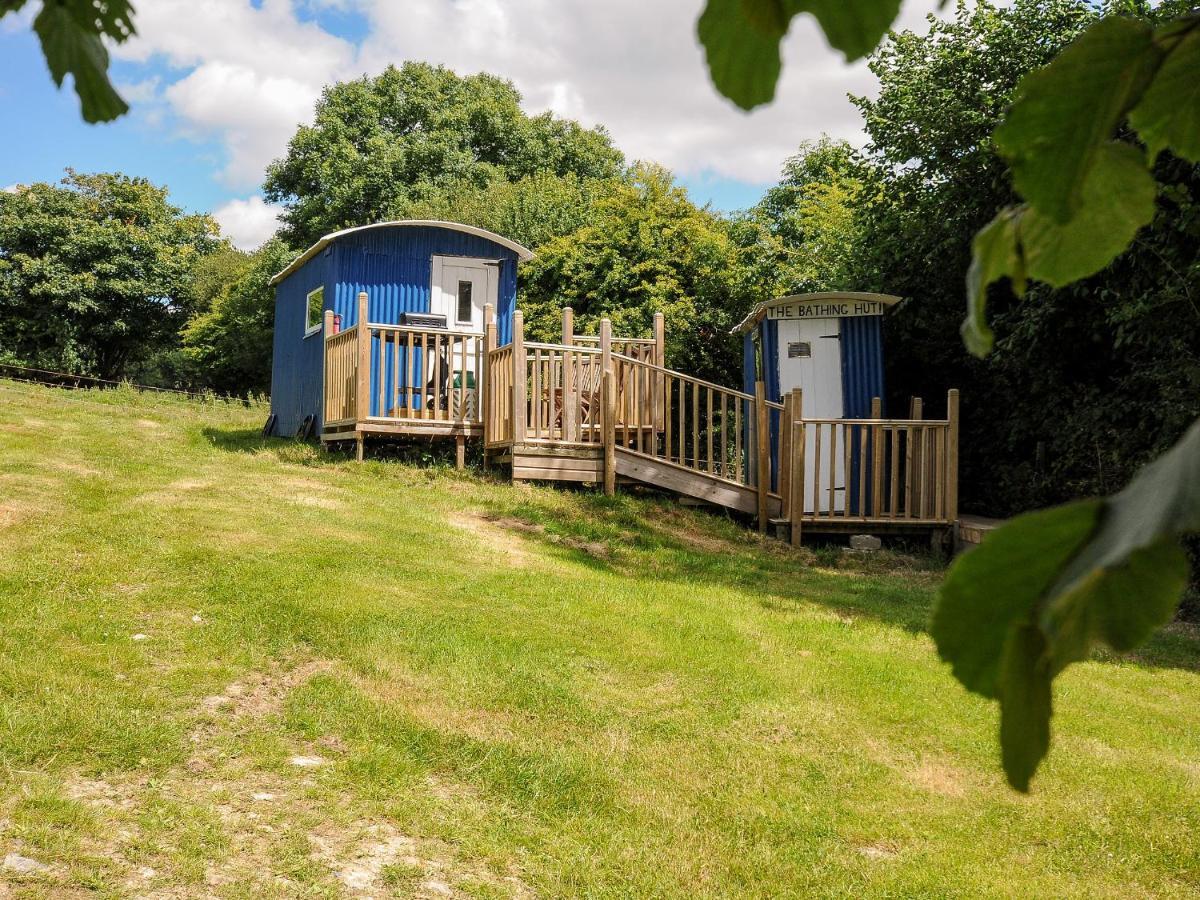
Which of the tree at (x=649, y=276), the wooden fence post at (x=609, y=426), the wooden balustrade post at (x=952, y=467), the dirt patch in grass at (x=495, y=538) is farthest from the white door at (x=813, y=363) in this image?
the tree at (x=649, y=276)

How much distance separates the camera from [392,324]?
1316cm

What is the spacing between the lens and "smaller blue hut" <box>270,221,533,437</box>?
452 inches

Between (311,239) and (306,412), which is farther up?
(311,239)

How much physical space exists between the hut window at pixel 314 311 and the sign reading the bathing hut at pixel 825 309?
7080 mm

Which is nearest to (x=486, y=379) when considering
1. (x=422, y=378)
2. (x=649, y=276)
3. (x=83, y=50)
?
(x=422, y=378)

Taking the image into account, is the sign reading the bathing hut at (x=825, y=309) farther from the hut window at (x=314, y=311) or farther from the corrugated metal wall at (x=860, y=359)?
the hut window at (x=314, y=311)

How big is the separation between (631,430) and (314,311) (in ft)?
20.8

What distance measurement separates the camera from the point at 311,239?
34.2m

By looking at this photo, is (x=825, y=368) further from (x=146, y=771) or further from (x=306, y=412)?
(x=146, y=771)

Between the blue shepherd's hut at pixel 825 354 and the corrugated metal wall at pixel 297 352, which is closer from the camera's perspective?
the blue shepherd's hut at pixel 825 354

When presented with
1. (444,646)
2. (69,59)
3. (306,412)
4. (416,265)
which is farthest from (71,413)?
(69,59)

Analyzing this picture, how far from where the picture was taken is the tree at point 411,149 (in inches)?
1280

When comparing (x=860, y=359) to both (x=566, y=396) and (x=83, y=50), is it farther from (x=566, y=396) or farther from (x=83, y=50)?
(x=83, y=50)

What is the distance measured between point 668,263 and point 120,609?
580 inches
